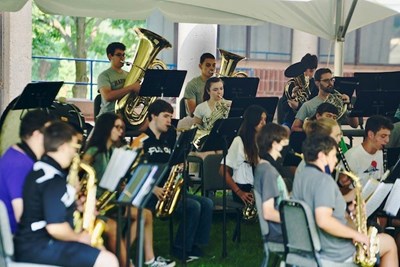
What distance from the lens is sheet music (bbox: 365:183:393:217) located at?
704 centimetres

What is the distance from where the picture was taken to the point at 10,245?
19.4 ft

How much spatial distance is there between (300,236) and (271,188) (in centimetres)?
40

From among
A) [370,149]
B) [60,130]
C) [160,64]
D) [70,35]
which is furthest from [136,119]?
[70,35]

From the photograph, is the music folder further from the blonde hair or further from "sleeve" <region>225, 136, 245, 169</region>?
"sleeve" <region>225, 136, 245, 169</region>

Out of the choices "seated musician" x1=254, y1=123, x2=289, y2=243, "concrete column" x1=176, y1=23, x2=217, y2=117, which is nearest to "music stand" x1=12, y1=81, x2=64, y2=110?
"seated musician" x1=254, y1=123, x2=289, y2=243

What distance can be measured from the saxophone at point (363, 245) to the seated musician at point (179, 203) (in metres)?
1.83

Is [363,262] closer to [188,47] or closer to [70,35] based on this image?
[188,47]

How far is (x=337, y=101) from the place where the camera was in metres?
10.9

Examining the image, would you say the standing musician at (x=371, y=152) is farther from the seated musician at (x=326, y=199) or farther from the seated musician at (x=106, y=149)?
the seated musician at (x=106, y=149)

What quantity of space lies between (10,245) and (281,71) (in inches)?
597

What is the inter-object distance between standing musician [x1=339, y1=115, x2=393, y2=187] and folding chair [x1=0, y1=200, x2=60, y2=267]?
10.3 feet

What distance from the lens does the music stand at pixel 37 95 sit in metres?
8.70

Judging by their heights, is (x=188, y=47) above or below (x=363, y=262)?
above

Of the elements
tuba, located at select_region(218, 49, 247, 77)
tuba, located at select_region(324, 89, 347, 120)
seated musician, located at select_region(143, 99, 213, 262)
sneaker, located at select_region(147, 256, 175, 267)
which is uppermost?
tuba, located at select_region(218, 49, 247, 77)
